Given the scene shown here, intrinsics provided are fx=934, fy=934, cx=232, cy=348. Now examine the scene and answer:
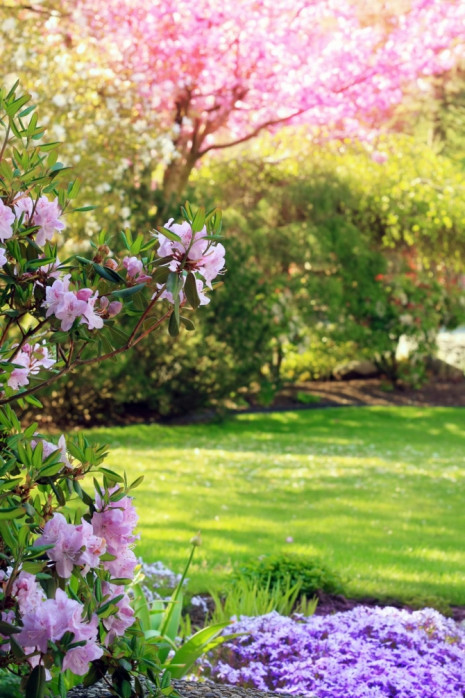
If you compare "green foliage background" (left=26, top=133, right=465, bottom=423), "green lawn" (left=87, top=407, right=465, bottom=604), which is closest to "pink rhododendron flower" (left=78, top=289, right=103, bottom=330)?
"green lawn" (left=87, top=407, right=465, bottom=604)

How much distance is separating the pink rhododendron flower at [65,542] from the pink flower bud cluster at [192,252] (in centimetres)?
55

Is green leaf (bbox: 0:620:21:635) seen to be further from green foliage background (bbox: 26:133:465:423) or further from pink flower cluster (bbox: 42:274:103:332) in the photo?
green foliage background (bbox: 26:133:465:423)

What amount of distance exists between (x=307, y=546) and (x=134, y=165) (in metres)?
6.46

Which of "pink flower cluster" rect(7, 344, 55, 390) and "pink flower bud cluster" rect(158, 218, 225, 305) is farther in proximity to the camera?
"pink flower cluster" rect(7, 344, 55, 390)

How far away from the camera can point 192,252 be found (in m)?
1.92

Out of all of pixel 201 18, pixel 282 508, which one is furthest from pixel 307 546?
pixel 201 18

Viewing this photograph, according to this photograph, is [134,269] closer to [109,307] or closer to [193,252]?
[109,307]

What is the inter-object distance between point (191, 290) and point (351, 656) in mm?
1631

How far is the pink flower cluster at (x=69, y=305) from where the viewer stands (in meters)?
1.94

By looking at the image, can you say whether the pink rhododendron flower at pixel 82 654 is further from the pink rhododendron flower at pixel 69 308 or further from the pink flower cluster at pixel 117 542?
the pink rhododendron flower at pixel 69 308

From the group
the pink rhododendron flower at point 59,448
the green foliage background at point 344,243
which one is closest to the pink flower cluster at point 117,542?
the pink rhododendron flower at point 59,448

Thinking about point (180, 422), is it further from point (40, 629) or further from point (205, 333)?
point (40, 629)

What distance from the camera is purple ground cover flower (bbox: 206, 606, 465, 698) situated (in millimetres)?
2850

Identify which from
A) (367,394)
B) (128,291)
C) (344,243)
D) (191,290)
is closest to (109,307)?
(128,291)
